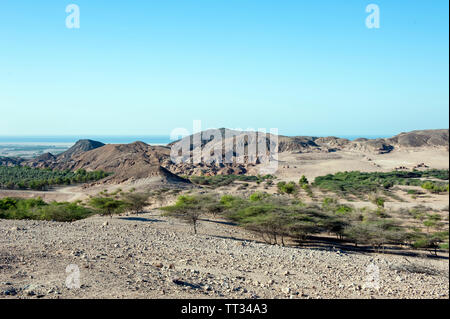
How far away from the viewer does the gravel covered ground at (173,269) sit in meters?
6.66

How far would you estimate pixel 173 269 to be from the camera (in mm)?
8516

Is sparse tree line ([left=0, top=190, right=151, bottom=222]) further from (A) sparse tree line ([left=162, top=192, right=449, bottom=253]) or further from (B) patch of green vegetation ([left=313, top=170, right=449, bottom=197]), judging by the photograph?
(B) patch of green vegetation ([left=313, top=170, right=449, bottom=197])

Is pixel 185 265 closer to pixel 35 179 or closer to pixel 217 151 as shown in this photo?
pixel 35 179

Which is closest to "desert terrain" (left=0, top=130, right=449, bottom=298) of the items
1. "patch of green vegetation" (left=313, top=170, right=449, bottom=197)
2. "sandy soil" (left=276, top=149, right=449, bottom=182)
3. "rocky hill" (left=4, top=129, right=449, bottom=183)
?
"patch of green vegetation" (left=313, top=170, right=449, bottom=197)

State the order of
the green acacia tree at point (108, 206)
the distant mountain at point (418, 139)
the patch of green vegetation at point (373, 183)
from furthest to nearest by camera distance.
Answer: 1. the distant mountain at point (418, 139)
2. the patch of green vegetation at point (373, 183)
3. the green acacia tree at point (108, 206)

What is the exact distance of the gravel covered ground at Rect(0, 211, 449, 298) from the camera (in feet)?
21.8

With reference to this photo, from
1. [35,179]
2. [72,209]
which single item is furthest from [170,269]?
[35,179]

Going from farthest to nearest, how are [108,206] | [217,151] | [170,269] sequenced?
[217,151] → [108,206] → [170,269]

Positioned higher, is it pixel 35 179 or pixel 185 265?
pixel 185 265

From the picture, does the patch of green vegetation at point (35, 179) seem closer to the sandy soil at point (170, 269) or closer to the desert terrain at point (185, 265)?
the desert terrain at point (185, 265)

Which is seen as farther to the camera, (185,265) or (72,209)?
(72,209)

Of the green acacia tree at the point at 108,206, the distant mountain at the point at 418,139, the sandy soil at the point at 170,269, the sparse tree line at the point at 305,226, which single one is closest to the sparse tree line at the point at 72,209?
the green acacia tree at the point at 108,206

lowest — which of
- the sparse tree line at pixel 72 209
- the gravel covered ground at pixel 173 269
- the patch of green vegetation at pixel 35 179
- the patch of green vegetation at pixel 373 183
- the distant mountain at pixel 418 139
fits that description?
the patch of green vegetation at pixel 35 179
